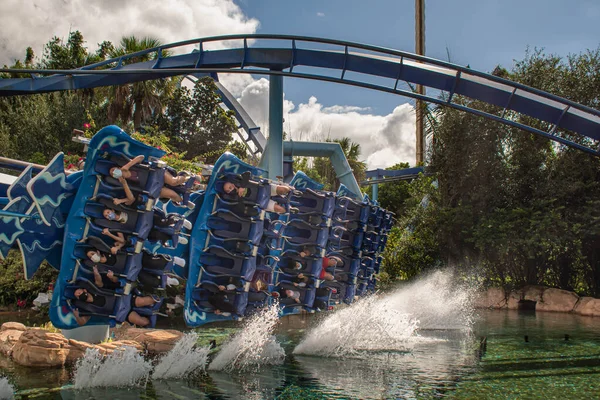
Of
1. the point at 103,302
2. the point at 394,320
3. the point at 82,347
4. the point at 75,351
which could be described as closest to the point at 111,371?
the point at 103,302

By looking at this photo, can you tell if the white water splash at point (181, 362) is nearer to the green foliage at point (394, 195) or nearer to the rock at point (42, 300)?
the rock at point (42, 300)

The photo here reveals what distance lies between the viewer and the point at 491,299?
950 inches

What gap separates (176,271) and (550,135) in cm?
1043

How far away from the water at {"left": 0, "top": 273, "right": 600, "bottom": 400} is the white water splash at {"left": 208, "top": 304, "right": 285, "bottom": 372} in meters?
0.02

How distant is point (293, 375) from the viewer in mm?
9953

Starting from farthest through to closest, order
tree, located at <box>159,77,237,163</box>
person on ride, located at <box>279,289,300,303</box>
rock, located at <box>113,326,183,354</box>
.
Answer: tree, located at <box>159,77,237,163</box> < person on ride, located at <box>279,289,300,303</box> < rock, located at <box>113,326,183,354</box>

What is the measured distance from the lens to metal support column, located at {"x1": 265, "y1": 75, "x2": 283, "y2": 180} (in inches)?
664

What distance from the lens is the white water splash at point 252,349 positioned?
10.7m

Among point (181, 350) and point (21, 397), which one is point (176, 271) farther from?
point (21, 397)

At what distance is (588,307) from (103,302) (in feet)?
59.5

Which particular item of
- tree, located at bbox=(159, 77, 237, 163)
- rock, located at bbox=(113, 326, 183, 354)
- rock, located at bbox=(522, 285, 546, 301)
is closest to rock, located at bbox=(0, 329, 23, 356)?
rock, located at bbox=(113, 326, 183, 354)

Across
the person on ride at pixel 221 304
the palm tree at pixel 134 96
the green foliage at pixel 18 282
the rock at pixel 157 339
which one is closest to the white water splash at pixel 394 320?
the person on ride at pixel 221 304

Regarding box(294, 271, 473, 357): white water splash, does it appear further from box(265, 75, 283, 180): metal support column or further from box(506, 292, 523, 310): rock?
box(265, 75, 283, 180): metal support column

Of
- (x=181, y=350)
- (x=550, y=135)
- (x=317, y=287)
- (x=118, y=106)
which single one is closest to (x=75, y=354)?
(x=181, y=350)
